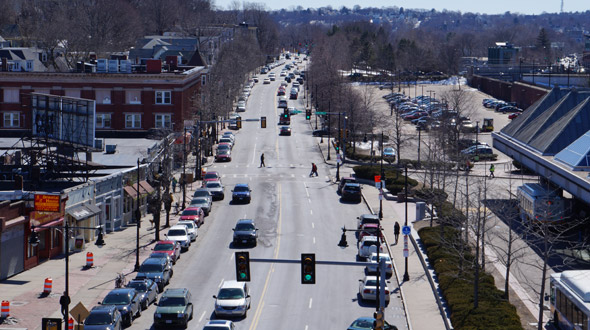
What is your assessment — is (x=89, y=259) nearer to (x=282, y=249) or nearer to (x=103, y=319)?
(x=282, y=249)

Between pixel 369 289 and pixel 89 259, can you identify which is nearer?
pixel 369 289

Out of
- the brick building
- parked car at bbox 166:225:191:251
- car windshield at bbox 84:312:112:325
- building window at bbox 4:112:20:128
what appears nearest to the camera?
car windshield at bbox 84:312:112:325

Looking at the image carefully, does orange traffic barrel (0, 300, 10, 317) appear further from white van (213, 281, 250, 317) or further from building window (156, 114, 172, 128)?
building window (156, 114, 172, 128)

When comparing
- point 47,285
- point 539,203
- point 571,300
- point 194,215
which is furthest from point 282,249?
point 571,300

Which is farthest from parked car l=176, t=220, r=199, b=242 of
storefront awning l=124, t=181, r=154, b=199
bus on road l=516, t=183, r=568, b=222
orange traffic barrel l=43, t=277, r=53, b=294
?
bus on road l=516, t=183, r=568, b=222

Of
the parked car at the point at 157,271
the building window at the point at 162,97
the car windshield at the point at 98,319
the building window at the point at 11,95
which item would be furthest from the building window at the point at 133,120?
the car windshield at the point at 98,319

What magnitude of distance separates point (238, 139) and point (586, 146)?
60520 mm

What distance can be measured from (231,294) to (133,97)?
62.4 m

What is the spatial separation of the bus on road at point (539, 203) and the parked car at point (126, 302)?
83.5 ft

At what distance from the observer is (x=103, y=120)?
330 feet

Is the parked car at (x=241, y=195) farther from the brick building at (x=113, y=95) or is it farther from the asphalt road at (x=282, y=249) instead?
the brick building at (x=113, y=95)

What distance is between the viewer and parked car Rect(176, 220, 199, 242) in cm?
5892

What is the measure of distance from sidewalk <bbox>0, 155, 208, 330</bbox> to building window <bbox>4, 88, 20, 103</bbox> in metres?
44.9

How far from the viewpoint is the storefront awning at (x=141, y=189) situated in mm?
65875
